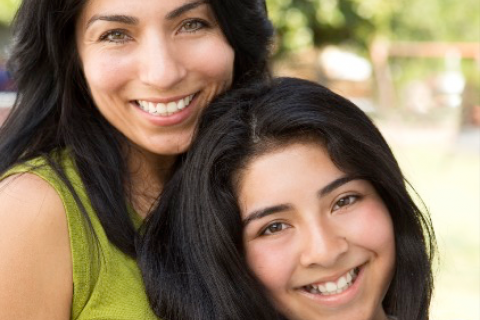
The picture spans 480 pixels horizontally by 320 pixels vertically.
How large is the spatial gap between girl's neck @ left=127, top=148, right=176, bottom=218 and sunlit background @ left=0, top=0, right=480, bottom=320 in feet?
1.91

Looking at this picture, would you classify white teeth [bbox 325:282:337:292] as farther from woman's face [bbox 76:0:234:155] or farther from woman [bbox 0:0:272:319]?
woman's face [bbox 76:0:234:155]

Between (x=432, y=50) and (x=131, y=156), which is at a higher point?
(x=432, y=50)

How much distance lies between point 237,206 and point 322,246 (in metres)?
0.28

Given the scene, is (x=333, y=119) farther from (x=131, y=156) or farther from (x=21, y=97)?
(x=21, y=97)

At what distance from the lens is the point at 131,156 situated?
2.84m

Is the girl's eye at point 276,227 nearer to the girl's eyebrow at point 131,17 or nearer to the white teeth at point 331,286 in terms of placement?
the white teeth at point 331,286

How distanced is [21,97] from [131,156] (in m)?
0.43

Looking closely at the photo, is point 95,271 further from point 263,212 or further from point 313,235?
point 313,235

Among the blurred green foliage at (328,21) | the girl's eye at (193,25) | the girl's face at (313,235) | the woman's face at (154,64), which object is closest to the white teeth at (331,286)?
the girl's face at (313,235)

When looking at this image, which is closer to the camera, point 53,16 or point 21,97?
Answer: point 53,16

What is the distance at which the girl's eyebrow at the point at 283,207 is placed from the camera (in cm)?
237

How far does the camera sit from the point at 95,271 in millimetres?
2367

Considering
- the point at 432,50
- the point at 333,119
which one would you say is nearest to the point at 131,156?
the point at 333,119

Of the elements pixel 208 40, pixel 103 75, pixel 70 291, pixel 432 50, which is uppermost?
pixel 432 50
